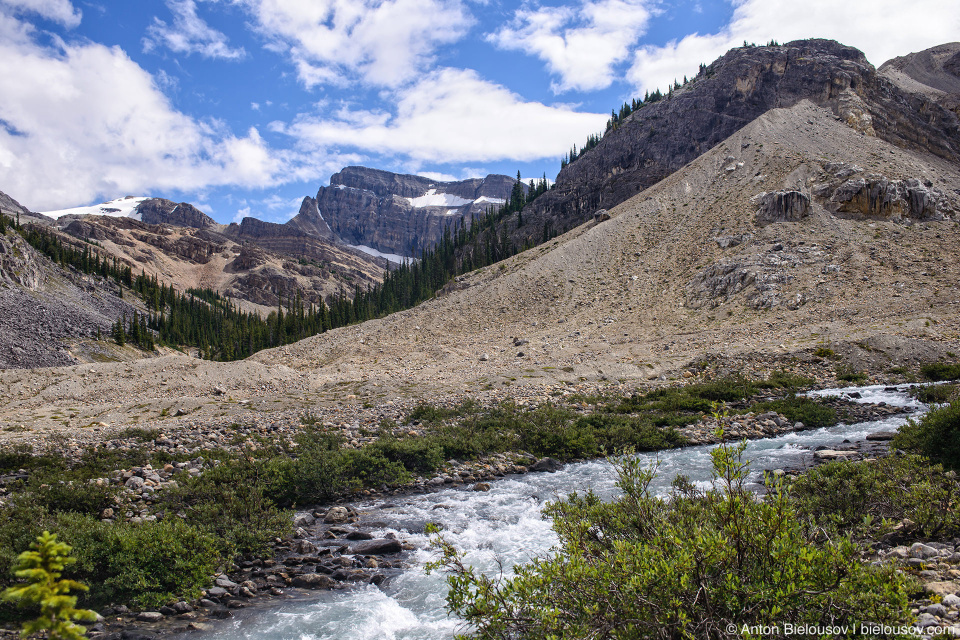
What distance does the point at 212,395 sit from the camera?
27203 millimetres

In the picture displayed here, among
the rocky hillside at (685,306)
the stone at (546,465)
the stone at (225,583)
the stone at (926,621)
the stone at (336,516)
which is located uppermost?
the rocky hillside at (685,306)

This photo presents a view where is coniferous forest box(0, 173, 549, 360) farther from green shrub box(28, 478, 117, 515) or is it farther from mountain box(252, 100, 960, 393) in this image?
green shrub box(28, 478, 117, 515)

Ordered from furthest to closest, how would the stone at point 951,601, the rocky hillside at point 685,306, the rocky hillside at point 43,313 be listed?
the rocky hillside at point 43,313, the rocky hillside at point 685,306, the stone at point 951,601

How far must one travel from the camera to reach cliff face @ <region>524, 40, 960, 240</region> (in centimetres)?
6919

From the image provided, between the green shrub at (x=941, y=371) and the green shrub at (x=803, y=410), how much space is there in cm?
784

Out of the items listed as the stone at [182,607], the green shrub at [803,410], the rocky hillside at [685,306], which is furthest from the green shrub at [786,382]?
the stone at [182,607]

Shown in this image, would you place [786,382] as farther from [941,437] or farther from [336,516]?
[336,516]

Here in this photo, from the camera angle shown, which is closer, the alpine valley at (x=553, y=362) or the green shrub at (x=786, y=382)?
the alpine valley at (x=553, y=362)

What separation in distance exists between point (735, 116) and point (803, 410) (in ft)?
311

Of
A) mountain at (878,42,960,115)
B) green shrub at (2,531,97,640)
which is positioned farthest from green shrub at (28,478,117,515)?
mountain at (878,42,960,115)

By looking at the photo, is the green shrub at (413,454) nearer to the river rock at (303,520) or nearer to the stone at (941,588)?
the river rock at (303,520)

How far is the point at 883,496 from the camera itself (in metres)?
7.52

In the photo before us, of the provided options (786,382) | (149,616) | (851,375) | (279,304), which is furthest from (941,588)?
(279,304)

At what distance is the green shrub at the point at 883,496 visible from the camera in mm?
6809
